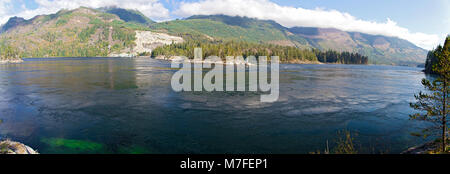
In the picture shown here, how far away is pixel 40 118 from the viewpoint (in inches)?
1065

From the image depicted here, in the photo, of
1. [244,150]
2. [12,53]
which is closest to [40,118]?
[244,150]

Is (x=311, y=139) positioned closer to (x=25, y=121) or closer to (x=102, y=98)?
(x=25, y=121)

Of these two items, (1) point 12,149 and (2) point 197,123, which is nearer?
(1) point 12,149

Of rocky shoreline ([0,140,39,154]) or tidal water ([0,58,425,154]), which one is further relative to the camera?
tidal water ([0,58,425,154])

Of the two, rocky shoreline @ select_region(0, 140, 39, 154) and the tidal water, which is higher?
rocky shoreline @ select_region(0, 140, 39, 154)

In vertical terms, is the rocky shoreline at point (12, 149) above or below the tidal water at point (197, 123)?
above

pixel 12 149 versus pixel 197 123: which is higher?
pixel 12 149

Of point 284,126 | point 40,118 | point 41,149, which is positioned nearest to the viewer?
point 41,149

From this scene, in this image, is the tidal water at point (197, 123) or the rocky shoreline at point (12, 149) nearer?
the rocky shoreline at point (12, 149)
